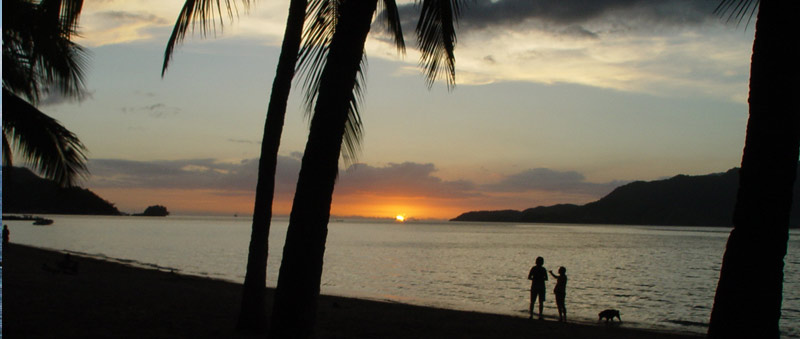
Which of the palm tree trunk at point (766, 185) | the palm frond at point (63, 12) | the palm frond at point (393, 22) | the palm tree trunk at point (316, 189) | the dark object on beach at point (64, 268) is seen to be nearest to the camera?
the palm tree trunk at point (766, 185)

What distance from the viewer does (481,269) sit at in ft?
148

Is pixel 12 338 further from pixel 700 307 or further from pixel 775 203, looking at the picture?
pixel 700 307

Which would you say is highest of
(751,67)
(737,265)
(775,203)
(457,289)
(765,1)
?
(765,1)

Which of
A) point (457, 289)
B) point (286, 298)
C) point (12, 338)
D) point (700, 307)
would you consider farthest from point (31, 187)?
point (700, 307)

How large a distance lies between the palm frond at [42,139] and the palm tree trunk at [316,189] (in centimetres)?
440

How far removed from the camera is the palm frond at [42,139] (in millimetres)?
7500

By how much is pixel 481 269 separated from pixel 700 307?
20.5m

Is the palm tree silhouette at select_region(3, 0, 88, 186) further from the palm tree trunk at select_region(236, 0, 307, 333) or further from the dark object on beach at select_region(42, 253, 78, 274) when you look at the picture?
the dark object on beach at select_region(42, 253, 78, 274)

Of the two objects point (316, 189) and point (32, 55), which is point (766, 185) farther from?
point (32, 55)

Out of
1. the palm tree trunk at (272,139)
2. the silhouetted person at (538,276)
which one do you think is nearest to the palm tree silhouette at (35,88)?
the palm tree trunk at (272,139)

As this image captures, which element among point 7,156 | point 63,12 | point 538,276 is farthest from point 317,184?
point 538,276

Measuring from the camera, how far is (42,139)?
298 inches

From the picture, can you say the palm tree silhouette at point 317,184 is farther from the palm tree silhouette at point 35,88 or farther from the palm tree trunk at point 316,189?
the palm tree silhouette at point 35,88

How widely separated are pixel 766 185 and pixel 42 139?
7.87 m
